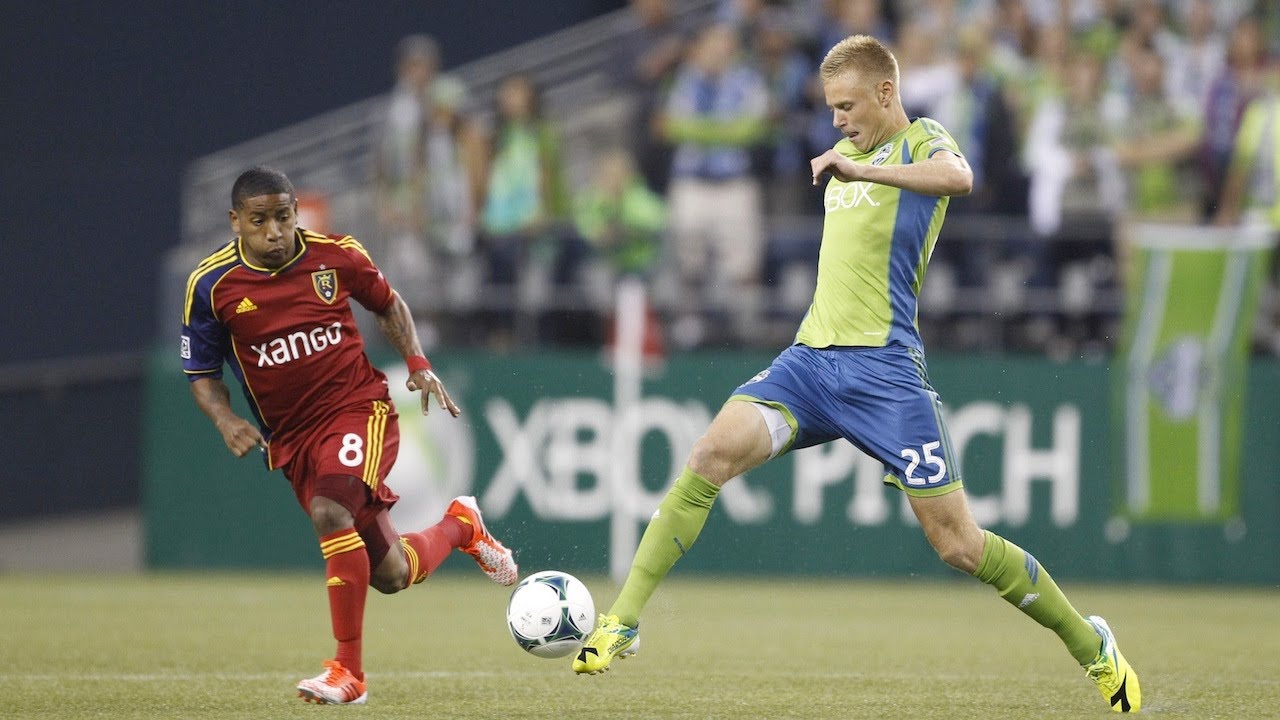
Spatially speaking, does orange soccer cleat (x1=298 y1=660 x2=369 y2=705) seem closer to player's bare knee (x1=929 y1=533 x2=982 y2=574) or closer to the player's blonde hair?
player's bare knee (x1=929 y1=533 x2=982 y2=574)

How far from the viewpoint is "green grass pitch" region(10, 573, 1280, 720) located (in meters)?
6.90

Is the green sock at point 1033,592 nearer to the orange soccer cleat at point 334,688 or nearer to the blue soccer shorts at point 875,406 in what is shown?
the blue soccer shorts at point 875,406

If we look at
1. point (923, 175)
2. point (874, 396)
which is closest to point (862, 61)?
point (923, 175)

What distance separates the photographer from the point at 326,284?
7.20 meters

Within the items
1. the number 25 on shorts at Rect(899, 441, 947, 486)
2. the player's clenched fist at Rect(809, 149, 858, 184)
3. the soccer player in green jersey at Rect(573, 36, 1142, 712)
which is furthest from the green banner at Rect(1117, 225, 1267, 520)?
the player's clenched fist at Rect(809, 149, 858, 184)

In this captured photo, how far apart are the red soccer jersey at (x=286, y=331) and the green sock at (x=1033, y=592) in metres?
2.43

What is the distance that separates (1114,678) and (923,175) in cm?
194

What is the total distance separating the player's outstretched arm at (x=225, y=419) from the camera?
6809 millimetres

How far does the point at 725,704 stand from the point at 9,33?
13.7m

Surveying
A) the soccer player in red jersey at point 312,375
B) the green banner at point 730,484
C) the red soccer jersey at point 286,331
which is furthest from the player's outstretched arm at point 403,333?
the green banner at point 730,484

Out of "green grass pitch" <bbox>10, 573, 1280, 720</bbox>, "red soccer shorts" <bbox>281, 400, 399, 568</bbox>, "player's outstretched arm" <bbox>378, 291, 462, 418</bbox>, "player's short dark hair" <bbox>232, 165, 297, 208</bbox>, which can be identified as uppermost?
"player's short dark hair" <bbox>232, 165, 297, 208</bbox>

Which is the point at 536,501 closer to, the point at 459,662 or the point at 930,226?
the point at 459,662

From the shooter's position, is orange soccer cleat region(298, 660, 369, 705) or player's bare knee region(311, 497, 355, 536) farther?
player's bare knee region(311, 497, 355, 536)

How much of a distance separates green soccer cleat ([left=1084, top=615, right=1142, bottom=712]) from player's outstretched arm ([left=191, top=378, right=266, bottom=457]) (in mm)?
3140
